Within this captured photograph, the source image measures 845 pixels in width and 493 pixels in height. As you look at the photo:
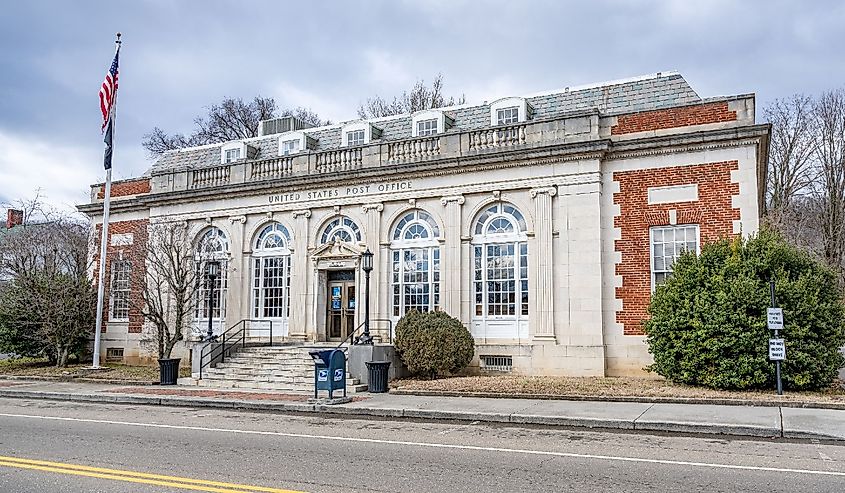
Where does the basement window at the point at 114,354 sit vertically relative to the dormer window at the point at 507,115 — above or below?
below

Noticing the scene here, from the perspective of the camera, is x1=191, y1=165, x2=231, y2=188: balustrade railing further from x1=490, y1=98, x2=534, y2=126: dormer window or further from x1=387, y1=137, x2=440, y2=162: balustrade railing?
x1=490, y1=98, x2=534, y2=126: dormer window

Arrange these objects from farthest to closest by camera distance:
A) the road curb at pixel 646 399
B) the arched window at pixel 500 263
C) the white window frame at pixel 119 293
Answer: the white window frame at pixel 119 293, the arched window at pixel 500 263, the road curb at pixel 646 399

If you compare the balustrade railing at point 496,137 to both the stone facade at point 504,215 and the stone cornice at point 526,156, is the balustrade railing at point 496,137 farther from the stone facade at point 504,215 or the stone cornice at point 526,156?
the stone cornice at point 526,156

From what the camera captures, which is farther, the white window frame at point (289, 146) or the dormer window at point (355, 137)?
the white window frame at point (289, 146)

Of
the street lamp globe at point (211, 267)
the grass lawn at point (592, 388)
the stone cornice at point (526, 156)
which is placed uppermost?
the stone cornice at point (526, 156)

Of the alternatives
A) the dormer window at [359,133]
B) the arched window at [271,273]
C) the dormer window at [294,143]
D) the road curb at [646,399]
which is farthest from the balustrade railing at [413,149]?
the road curb at [646,399]

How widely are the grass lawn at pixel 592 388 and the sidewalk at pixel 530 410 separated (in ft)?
2.07

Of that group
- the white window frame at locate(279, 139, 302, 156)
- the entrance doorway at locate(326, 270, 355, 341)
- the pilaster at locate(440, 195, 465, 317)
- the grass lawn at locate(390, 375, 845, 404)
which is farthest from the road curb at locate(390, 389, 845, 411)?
the white window frame at locate(279, 139, 302, 156)

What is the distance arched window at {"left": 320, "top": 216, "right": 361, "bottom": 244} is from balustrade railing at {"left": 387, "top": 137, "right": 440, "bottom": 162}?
2583 millimetres

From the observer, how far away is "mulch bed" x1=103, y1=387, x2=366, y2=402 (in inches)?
663

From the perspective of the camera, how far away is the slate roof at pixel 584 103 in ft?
68.5

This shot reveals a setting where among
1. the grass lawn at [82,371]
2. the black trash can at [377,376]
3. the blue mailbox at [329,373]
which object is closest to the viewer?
the blue mailbox at [329,373]

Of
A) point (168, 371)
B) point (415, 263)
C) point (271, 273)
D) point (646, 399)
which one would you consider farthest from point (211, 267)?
point (646, 399)

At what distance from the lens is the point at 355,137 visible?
26.1m
